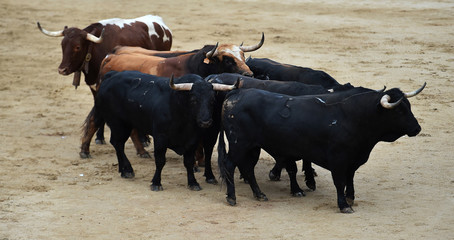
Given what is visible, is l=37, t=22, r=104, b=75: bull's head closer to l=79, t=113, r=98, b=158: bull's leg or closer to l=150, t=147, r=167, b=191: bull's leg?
Answer: l=79, t=113, r=98, b=158: bull's leg

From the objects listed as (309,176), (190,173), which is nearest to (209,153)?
(190,173)

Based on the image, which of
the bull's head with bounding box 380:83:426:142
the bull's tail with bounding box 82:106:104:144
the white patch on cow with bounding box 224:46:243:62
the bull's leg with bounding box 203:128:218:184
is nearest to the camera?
the bull's head with bounding box 380:83:426:142

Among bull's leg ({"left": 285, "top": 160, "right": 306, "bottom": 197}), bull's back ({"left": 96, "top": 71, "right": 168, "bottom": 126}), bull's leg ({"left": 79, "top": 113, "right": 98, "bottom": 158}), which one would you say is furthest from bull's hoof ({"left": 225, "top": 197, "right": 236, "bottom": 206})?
bull's leg ({"left": 79, "top": 113, "right": 98, "bottom": 158})

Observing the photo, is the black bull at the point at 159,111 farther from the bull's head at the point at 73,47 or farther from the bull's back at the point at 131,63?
the bull's head at the point at 73,47

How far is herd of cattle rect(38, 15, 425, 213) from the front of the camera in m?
8.20

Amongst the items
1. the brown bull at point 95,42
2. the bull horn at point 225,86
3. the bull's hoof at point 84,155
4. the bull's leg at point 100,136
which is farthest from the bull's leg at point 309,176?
the bull's leg at point 100,136

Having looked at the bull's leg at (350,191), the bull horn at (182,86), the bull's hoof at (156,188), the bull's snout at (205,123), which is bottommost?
the bull's hoof at (156,188)

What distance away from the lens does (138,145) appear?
10.7m

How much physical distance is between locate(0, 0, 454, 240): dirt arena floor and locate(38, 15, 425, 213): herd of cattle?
0.35 m

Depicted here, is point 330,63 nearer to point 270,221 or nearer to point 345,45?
point 345,45

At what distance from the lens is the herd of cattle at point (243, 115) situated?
8.20 metres

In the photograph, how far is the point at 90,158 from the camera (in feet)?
34.9

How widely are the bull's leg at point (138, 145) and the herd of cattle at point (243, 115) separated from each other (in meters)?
0.01

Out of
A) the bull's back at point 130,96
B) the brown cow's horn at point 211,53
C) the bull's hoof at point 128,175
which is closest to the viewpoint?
the bull's back at point 130,96
